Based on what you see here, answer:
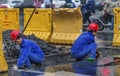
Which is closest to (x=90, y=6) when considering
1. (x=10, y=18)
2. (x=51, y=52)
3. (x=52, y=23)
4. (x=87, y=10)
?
(x=87, y=10)

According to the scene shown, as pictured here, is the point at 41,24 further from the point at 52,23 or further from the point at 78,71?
the point at 78,71

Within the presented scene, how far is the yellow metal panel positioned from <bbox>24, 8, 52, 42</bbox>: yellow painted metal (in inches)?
17.5

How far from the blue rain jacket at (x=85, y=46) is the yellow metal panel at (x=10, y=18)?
7.05 m

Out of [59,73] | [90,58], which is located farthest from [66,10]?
[59,73]

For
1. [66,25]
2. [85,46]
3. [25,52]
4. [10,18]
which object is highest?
[25,52]

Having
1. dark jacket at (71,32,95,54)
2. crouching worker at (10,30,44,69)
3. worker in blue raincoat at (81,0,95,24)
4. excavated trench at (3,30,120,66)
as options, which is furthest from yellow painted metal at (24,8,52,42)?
crouching worker at (10,30,44,69)

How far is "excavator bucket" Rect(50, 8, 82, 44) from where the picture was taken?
1730 centimetres

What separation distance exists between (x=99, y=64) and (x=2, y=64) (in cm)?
238

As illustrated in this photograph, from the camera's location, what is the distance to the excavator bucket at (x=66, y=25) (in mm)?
17297

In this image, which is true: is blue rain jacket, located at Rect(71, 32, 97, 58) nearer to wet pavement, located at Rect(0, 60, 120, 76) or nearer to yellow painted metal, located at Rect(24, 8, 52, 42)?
wet pavement, located at Rect(0, 60, 120, 76)

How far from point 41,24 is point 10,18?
52.4 inches

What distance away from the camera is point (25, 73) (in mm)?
9789

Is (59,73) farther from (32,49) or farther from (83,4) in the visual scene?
(83,4)

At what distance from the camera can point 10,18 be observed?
59.8 ft
